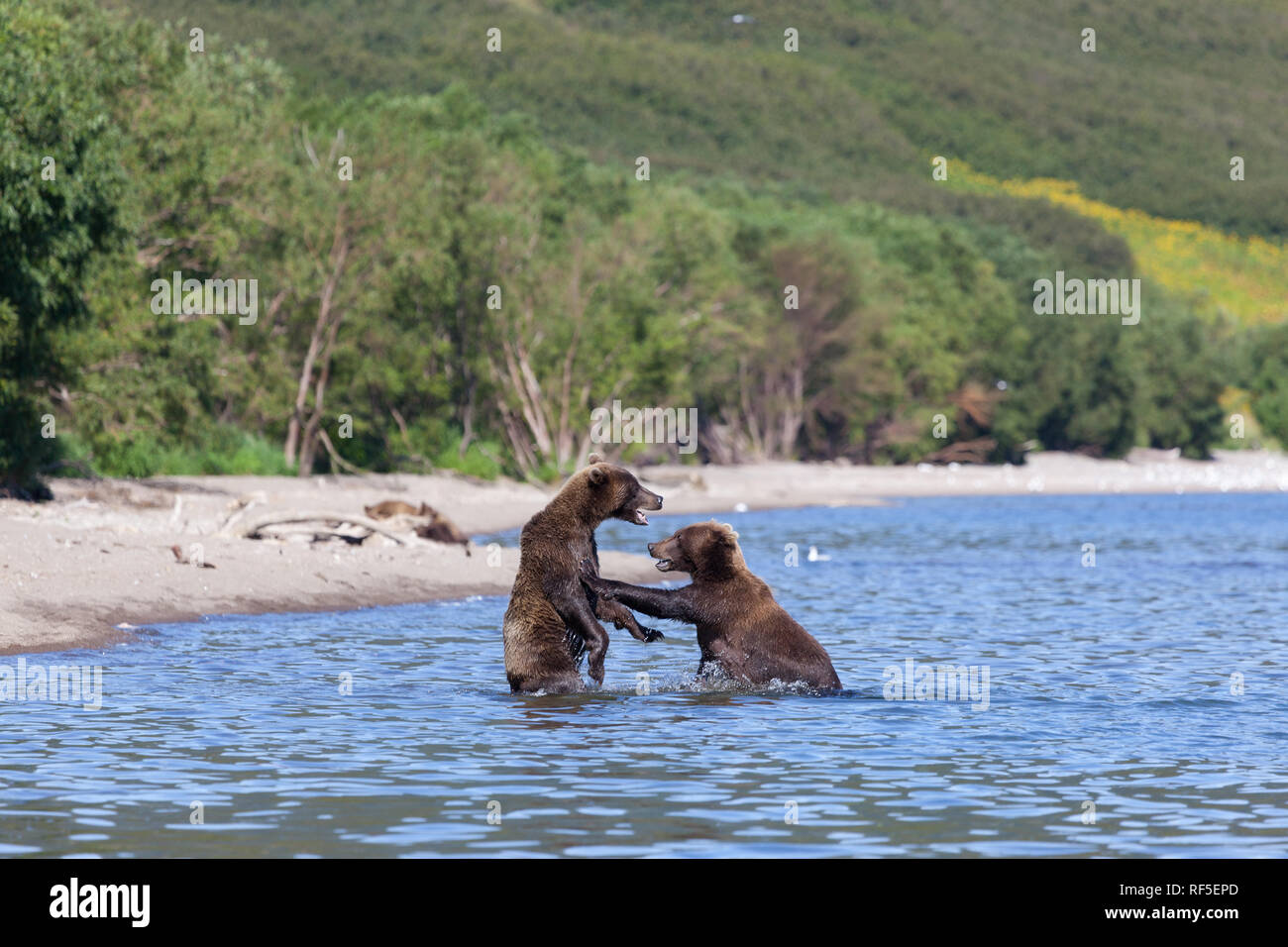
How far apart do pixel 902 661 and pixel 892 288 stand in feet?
278

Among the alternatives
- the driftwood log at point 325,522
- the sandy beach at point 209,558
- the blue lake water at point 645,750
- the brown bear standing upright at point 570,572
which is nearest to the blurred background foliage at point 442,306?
the sandy beach at point 209,558

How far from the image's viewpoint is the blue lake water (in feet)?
35.5

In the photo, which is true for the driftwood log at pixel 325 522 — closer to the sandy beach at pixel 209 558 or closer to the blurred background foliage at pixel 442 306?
the sandy beach at pixel 209 558

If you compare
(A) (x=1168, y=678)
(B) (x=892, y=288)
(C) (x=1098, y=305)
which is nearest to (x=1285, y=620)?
(A) (x=1168, y=678)

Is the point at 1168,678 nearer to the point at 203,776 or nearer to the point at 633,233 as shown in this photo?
the point at 203,776

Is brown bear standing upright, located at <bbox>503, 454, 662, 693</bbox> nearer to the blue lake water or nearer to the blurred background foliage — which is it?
Answer: the blue lake water

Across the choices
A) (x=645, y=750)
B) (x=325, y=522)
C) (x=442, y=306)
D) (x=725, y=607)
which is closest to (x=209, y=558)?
(x=325, y=522)

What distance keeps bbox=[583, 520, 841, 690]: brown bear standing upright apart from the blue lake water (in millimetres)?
373

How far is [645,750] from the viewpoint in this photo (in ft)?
45.1

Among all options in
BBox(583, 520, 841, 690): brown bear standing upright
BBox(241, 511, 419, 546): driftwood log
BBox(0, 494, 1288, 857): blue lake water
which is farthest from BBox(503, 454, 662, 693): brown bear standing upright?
BBox(241, 511, 419, 546): driftwood log

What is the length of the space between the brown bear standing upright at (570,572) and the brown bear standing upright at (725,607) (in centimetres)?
16

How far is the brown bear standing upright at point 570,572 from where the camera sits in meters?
15.0

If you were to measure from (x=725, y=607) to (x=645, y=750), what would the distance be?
222 cm
